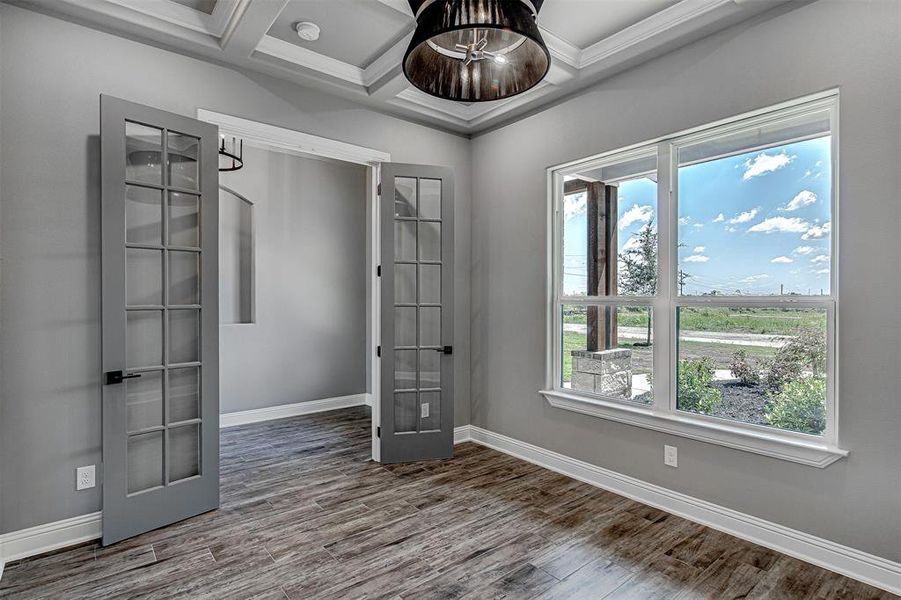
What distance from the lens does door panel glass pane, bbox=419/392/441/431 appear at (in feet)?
12.9

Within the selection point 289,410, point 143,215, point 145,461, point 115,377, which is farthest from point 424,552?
point 289,410

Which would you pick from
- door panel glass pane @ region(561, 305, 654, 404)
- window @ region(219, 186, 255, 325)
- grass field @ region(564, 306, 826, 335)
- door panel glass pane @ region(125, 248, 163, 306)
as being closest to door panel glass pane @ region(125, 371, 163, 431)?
door panel glass pane @ region(125, 248, 163, 306)

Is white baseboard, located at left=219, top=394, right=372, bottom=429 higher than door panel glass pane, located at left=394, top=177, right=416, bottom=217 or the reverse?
the reverse

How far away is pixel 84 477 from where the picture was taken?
2.61 meters

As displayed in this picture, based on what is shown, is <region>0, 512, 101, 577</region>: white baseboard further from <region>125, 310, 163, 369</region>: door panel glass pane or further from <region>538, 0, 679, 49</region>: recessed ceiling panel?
<region>538, 0, 679, 49</region>: recessed ceiling panel

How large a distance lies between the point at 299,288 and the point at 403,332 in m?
2.20

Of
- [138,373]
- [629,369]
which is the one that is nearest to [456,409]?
[629,369]

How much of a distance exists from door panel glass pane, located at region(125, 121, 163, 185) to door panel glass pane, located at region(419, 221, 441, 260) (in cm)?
192

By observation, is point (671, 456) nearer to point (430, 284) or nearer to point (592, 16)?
point (430, 284)

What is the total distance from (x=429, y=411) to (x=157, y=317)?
215 centimetres

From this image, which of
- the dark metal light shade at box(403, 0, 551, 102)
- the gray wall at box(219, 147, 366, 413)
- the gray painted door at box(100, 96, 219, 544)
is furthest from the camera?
the gray wall at box(219, 147, 366, 413)

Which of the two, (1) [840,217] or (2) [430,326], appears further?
(2) [430,326]

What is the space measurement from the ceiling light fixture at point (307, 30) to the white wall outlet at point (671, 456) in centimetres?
348

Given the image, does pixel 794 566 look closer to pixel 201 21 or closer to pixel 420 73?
pixel 420 73
